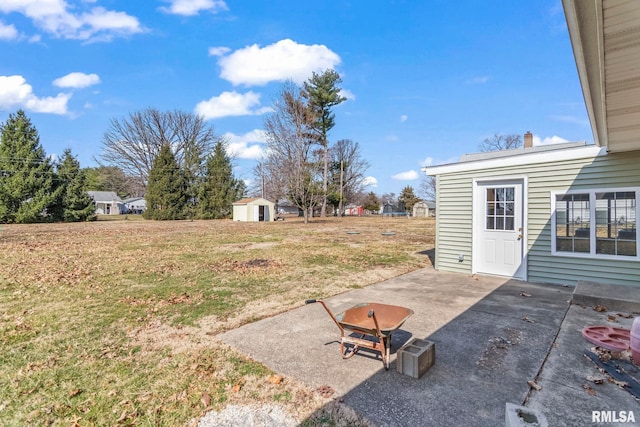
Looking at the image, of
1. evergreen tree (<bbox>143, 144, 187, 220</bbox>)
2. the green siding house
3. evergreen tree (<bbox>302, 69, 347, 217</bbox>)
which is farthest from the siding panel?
evergreen tree (<bbox>143, 144, 187, 220</bbox>)

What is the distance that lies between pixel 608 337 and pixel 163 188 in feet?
116

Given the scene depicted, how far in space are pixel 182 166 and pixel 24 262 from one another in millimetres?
28091

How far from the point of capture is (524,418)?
1731mm

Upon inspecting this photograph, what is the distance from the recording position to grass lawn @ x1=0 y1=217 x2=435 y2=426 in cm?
237

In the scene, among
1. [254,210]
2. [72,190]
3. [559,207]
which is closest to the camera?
[559,207]

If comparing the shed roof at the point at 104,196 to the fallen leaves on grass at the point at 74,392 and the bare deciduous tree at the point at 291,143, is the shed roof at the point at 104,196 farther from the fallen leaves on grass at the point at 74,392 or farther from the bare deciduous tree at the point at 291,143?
the fallen leaves on grass at the point at 74,392

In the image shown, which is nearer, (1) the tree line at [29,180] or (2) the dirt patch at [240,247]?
(2) the dirt patch at [240,247]

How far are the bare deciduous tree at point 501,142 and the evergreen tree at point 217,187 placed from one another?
33834 mm

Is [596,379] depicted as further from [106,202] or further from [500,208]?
[106,202]

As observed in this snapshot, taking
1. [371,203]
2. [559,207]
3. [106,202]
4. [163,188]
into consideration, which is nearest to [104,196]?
[106,202]

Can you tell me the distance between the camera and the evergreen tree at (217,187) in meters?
34.7

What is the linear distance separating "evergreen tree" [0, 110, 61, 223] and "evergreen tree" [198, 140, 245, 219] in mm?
13154

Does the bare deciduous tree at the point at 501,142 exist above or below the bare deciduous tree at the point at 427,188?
above

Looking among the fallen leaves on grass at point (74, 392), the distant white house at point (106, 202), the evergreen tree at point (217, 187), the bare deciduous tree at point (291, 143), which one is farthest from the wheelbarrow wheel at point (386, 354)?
the distant white house at point (106, 202)
